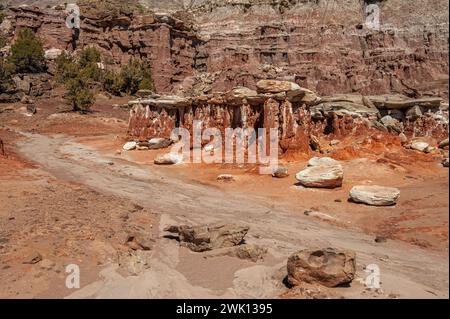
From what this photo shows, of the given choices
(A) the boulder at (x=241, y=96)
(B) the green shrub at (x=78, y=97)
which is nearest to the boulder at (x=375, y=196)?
(A) the boulder at (x=241, y=96)

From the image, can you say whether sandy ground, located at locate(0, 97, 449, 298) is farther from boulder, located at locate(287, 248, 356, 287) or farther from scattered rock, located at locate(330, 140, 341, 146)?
scattered rock, located at locate(330, 140, 341, 146)

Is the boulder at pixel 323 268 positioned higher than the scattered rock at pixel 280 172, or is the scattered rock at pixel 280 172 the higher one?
the boulder at pixel 323 268

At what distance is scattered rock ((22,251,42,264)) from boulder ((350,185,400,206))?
31.8ft

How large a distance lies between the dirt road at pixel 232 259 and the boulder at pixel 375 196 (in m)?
2.37

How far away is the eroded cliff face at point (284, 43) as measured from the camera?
201 feet

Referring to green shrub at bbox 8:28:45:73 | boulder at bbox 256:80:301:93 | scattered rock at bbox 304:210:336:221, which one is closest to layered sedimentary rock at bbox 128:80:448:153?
boulder at bbox 256:80:301:93

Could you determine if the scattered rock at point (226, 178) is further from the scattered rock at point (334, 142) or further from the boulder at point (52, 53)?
the boulder at point (52, 53)

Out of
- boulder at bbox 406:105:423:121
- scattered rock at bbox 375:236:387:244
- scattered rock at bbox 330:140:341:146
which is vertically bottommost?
scattered rock at bbox 375:236:387:244

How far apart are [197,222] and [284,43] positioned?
6184cm

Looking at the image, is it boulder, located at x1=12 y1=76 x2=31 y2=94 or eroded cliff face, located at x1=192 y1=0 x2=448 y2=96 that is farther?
eroded cliff face, located at x1=192 y1=0 x2=448 y2=96

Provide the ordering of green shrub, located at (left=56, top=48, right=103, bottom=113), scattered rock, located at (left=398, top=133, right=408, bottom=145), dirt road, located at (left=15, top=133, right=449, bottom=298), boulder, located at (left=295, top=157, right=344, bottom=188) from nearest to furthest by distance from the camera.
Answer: dirt road, located at (left=15, top=133, right=449, bottom=298) < boulder, located at (left=295, top=157, right=344, bottom=188) < scattered rock, located at (left=398, top=133, right=408, bottom=145) < green shrub, located at (left=56, top=48, right=103, bottom=113)

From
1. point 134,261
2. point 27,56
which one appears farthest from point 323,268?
point 27,56

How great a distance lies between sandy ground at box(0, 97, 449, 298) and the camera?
696cm

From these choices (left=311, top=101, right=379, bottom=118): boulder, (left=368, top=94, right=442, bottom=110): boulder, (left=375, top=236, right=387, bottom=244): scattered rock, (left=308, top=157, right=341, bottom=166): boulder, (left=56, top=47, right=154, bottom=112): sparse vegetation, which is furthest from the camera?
(left=56, top=47, right=154, bottom=112): sparse vegetation
